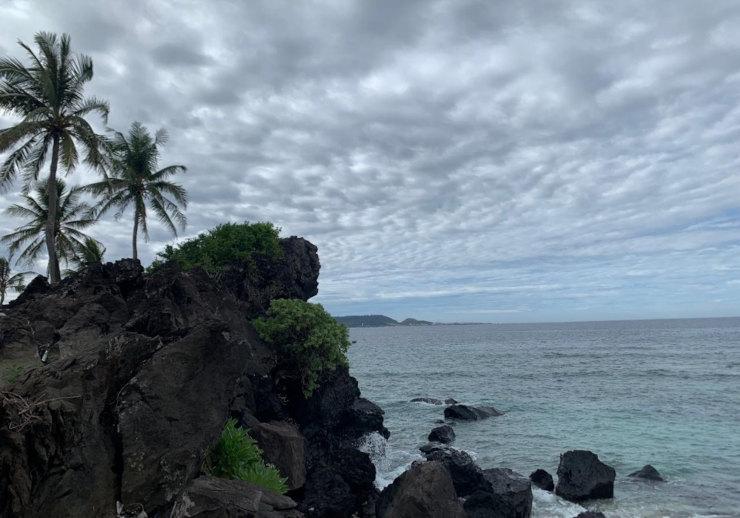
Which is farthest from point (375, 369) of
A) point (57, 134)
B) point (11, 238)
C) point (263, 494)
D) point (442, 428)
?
point (263, 494)

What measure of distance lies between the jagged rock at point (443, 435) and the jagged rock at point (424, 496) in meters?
14.9

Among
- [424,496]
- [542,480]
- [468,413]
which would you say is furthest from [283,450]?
[468,413]

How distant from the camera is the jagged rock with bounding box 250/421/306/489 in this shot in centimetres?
1741

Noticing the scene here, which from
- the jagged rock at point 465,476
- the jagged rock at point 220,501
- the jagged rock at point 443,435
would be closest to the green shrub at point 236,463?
the jagged rock at point 220,501

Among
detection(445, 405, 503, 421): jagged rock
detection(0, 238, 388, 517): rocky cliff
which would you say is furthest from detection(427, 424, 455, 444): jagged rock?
detection(0, 238, 388, 517): rocky cliff

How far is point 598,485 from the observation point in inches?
781

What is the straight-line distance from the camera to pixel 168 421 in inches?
389

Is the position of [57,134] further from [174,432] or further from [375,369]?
[375,369]

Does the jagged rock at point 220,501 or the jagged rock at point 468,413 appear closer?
the jagged rock at point 220,501

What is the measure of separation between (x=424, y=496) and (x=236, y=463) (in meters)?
6.12

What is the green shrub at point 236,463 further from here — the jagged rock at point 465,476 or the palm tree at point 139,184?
the palm tree at point 139,184

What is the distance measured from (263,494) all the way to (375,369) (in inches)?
2535

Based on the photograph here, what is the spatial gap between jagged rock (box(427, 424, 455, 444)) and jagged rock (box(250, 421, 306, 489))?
14165 millimetres

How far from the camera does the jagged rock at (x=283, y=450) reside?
1741 cm
